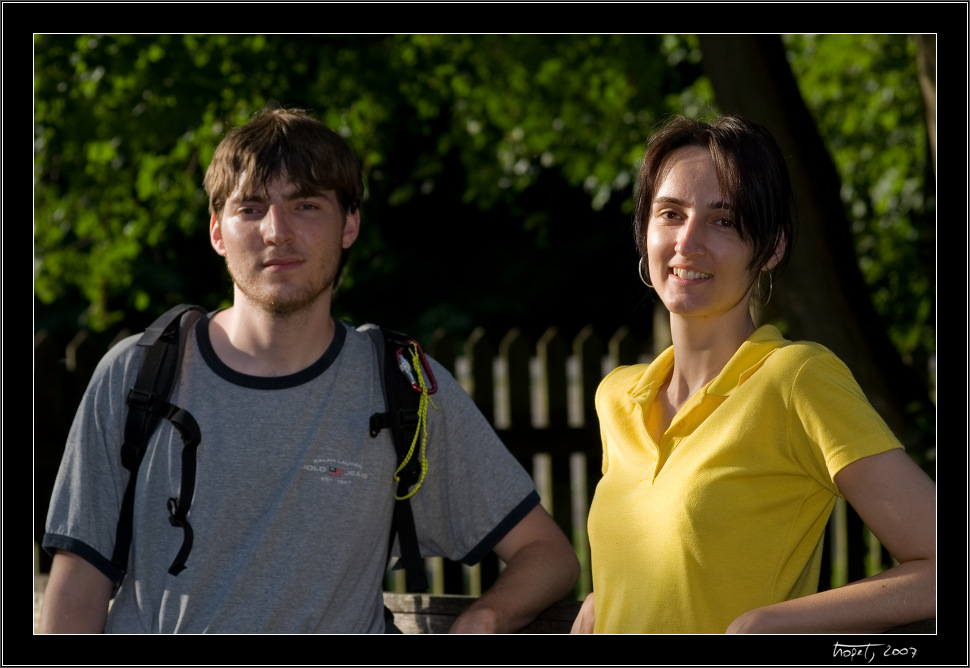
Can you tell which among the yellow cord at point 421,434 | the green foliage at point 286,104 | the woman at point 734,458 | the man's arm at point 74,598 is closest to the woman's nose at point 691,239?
A: the woman at point 734,458

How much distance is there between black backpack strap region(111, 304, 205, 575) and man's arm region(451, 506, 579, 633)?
0.72m

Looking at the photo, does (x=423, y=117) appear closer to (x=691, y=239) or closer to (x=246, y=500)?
(x=246, y=500)

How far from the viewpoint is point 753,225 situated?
7.23 ft

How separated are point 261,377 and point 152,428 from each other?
29cm

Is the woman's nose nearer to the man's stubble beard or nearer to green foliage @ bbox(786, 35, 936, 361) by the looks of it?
the man's stubble beard

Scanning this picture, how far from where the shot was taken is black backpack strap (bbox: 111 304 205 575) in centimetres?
246

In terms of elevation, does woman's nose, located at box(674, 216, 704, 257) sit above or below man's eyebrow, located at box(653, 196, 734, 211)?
below

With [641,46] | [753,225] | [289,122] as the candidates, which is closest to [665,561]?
[753,225]

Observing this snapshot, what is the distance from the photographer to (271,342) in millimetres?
2625

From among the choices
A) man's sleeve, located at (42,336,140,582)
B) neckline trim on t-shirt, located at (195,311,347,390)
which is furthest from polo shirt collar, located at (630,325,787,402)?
man's sleeve, located at (42,336,140,582)

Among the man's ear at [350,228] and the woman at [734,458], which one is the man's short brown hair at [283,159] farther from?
the woman at [734,458]

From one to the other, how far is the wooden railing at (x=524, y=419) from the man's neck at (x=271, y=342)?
325 cm

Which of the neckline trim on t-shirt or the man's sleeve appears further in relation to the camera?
the neckline trim on t-shirt

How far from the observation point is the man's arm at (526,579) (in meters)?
2.51
